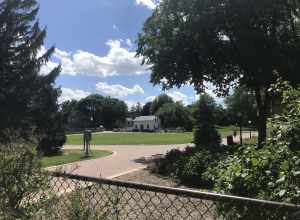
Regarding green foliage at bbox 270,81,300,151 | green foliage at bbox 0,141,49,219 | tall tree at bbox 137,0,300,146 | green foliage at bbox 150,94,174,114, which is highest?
green foliage at bbox 150,94,174,114

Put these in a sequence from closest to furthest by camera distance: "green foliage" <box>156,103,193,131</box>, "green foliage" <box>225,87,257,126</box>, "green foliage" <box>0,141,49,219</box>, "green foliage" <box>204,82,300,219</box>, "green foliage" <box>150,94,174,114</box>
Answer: "green foliage" <box>0,141,49,219</box>, "green foliage" <box>204,82,300,219</box>, "green foliage" <box>225,87,257,126</box>, "green foliage" <box>156,103,193,131</box>, "green foliage" <box>150,94,174,114</box>

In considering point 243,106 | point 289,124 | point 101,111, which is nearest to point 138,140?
point 243,106

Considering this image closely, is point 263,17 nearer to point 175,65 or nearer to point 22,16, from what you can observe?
point 175,65

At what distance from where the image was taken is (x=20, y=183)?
3373 millimetres

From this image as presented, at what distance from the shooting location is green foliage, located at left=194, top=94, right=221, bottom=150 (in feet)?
94.0

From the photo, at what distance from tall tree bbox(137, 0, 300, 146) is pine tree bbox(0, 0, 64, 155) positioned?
10.3 m

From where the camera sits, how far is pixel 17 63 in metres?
29.1

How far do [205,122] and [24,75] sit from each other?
12.9 m

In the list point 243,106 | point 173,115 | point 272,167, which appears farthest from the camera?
point 173,115

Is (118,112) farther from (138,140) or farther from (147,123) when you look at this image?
(138,140)

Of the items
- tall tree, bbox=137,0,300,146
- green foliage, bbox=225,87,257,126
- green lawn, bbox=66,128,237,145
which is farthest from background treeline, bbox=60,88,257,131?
tall tree, bbox=137,0,300,146

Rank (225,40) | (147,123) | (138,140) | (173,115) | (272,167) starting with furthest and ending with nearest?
(147,123) < (173,115) < (138,140) < (225,40) < (272,167)

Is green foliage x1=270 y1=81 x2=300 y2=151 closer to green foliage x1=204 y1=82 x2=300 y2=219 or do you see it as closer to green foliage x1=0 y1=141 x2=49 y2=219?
green foliage x1=204 y1=82 x2=300 y2=219

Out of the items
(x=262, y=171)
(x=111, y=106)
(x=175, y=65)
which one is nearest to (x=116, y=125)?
(x=111, y=106)
